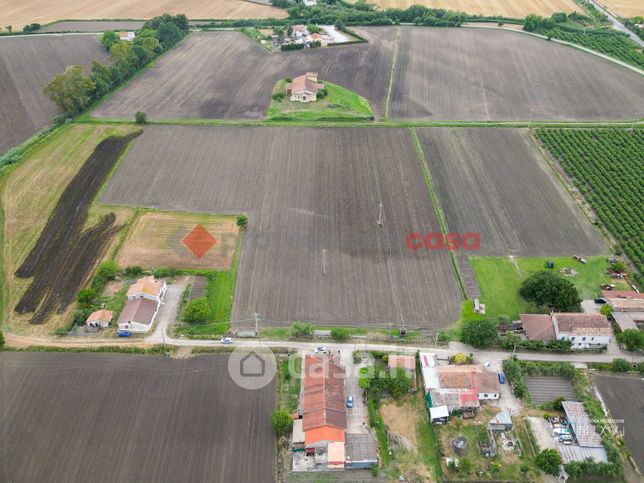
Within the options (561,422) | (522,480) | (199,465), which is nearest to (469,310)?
(561,422)

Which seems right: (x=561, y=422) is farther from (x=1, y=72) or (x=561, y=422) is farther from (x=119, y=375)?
(x=1, y=72)

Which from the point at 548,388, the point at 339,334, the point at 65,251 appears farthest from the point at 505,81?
the point at 65,251

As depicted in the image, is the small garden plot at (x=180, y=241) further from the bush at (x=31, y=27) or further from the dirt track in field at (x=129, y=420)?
the bush at (x=31, y=27)

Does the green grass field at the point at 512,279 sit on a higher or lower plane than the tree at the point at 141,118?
lower

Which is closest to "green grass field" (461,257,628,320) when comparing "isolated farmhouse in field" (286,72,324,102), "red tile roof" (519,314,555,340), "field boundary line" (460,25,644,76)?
"red tile roof" (519,314,555,340)

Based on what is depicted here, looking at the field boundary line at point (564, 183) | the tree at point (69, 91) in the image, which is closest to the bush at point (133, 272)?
the tree at point (69, 91)

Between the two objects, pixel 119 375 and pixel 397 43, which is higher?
pixel 397 43

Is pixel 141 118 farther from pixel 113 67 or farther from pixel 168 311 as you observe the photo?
pixel 168 311
